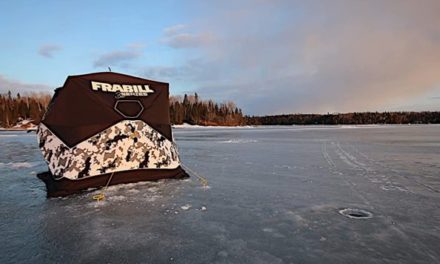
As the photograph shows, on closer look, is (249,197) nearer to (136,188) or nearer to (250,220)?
(250,220)

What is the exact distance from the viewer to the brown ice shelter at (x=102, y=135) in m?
4.73

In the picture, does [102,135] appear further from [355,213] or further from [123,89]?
[355,213]

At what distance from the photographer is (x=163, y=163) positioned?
5.54 metres

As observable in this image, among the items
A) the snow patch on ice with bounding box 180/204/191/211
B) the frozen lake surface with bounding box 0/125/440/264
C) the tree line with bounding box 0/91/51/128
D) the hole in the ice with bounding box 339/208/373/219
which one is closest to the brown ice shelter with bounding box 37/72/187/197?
the frozen lake surface with bounding box 0/125/440/264

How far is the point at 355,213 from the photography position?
3.44m

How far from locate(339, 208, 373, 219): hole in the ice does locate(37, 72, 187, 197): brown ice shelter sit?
3.29 m

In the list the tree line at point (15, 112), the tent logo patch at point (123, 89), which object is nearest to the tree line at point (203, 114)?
the tree line at point (15, 112)

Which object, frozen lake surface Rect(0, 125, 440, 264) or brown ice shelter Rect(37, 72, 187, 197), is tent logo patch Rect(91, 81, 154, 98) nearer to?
brown ice shelter Rect(37, 72, 187, 197)

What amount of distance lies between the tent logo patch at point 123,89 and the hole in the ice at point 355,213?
3959mm

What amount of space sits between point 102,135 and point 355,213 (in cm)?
405

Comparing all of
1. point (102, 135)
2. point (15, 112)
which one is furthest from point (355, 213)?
point (15, 112)

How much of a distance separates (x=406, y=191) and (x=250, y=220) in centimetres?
279

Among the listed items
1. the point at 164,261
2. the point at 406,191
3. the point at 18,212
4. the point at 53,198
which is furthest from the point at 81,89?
the point at 406,191

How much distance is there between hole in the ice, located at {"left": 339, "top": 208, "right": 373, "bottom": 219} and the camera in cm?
332
